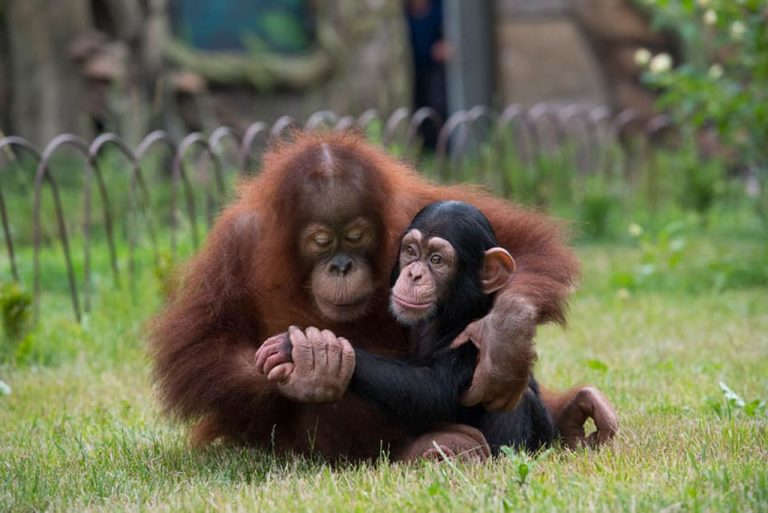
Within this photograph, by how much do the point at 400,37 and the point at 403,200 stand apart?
26.4 feet

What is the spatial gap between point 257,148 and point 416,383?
670 cm

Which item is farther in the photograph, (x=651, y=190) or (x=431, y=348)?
(x=651, y=190)

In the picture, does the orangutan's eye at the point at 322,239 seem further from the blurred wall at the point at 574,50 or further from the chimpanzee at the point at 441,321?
the blurred wall at the point at 574,50

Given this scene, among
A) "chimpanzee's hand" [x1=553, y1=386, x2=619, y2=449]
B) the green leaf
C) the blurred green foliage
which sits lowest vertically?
the green leaf

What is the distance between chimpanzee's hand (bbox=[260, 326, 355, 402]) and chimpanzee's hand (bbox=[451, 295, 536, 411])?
37 centimetres

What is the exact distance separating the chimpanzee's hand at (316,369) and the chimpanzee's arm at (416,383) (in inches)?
2.6

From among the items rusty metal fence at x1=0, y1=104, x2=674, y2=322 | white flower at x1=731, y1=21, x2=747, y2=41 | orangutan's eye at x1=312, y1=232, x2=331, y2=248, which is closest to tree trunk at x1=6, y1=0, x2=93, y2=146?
rusty metal fence at x1=0, y1=104, x2=674, y2=322

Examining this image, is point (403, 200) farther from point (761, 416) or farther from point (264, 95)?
point (264, 95)

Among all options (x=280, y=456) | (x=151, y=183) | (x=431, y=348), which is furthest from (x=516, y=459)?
(x=151, y=183)

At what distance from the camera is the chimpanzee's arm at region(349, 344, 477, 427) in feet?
12.0

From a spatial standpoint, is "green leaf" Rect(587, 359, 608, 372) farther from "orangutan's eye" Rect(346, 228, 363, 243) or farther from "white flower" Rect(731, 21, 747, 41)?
"white flower" Rect(731, 21, 747, 41)

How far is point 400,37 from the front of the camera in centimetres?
1184

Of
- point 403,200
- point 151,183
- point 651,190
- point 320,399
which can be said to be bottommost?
point 651,190

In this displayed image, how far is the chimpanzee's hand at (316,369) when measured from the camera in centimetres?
356
